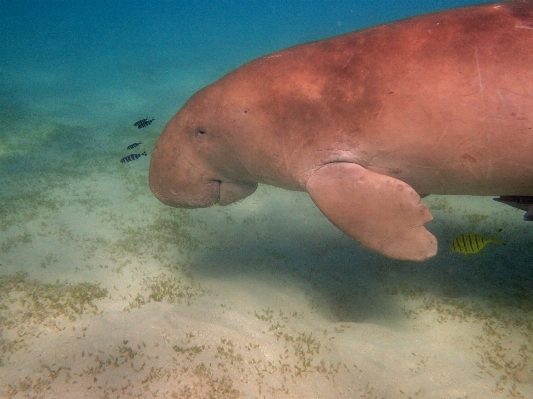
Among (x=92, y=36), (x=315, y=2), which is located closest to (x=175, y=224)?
(x=92, y=36)

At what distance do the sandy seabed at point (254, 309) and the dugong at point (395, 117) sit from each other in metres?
1.60

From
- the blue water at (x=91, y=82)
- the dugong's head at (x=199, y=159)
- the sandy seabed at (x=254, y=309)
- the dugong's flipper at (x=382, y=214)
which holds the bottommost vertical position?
the sandy seabed at (x=254, y=309)

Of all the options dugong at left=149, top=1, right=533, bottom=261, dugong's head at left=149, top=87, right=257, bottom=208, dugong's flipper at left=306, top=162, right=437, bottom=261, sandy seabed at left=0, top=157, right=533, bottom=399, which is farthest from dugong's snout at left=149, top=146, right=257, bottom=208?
dugong's flipper at left=306, top=162, right=437, bottom=261

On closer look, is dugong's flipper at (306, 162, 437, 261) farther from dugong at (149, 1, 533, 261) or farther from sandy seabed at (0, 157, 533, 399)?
Result: sandy seabed at (0, 157, 533, 399)

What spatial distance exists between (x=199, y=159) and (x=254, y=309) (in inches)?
84.5

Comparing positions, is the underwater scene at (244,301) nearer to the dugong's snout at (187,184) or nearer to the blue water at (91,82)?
the dugong's snout at (187,184)

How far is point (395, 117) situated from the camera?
2994 mm

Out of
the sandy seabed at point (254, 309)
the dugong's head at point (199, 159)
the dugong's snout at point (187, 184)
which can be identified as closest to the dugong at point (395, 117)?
the dugong's head at point (199, 159)

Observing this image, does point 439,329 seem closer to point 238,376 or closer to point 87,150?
point 238,376

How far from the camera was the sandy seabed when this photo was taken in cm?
333

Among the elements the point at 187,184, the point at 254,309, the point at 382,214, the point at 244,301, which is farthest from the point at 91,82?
the point at 382,214

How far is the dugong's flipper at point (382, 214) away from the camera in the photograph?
291 cm

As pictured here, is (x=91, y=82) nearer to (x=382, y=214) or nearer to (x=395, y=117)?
(x=395, y=117)

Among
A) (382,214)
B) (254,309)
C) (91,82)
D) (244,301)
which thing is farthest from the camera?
(91,82)
